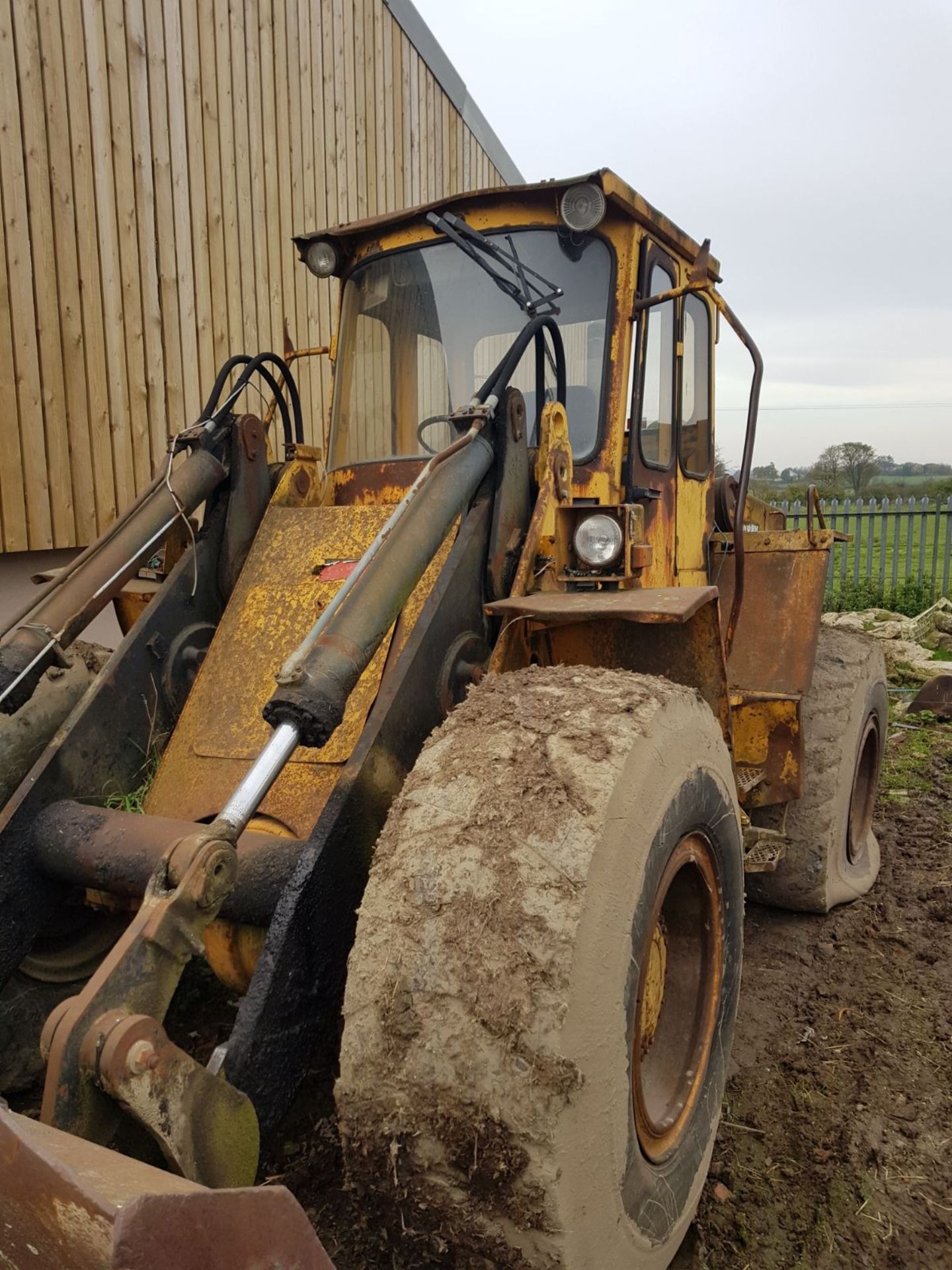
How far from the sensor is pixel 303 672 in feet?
6.64

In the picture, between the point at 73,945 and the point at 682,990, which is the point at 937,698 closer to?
the point at 682,990

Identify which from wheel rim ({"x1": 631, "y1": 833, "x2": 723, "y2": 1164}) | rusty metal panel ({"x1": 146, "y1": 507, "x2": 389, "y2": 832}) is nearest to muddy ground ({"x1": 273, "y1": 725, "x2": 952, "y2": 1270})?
wheel rim ({"x1": 631, "y1": 833, "x2": 723, "y2": 1164})

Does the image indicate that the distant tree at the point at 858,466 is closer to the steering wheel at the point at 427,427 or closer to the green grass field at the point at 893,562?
the green grass field at the point at 893,562

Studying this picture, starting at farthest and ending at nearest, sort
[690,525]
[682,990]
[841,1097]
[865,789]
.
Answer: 1. [865,789]
2. [690,525]
3. [841,1097]
4. [682,990]

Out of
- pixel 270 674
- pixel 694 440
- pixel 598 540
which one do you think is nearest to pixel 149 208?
A: pixel 694 440

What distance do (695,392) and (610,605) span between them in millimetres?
2218

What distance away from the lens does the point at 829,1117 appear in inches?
118

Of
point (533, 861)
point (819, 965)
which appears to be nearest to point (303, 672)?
point (533, 861)

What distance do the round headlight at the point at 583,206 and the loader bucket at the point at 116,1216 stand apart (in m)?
2.96

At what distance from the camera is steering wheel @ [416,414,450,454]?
375cm

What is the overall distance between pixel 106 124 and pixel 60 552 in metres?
2.73

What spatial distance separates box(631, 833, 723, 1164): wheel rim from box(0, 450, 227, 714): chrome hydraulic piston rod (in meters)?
1.77

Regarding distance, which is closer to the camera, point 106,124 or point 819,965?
point 819,965

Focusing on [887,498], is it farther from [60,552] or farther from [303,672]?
[303,672]
